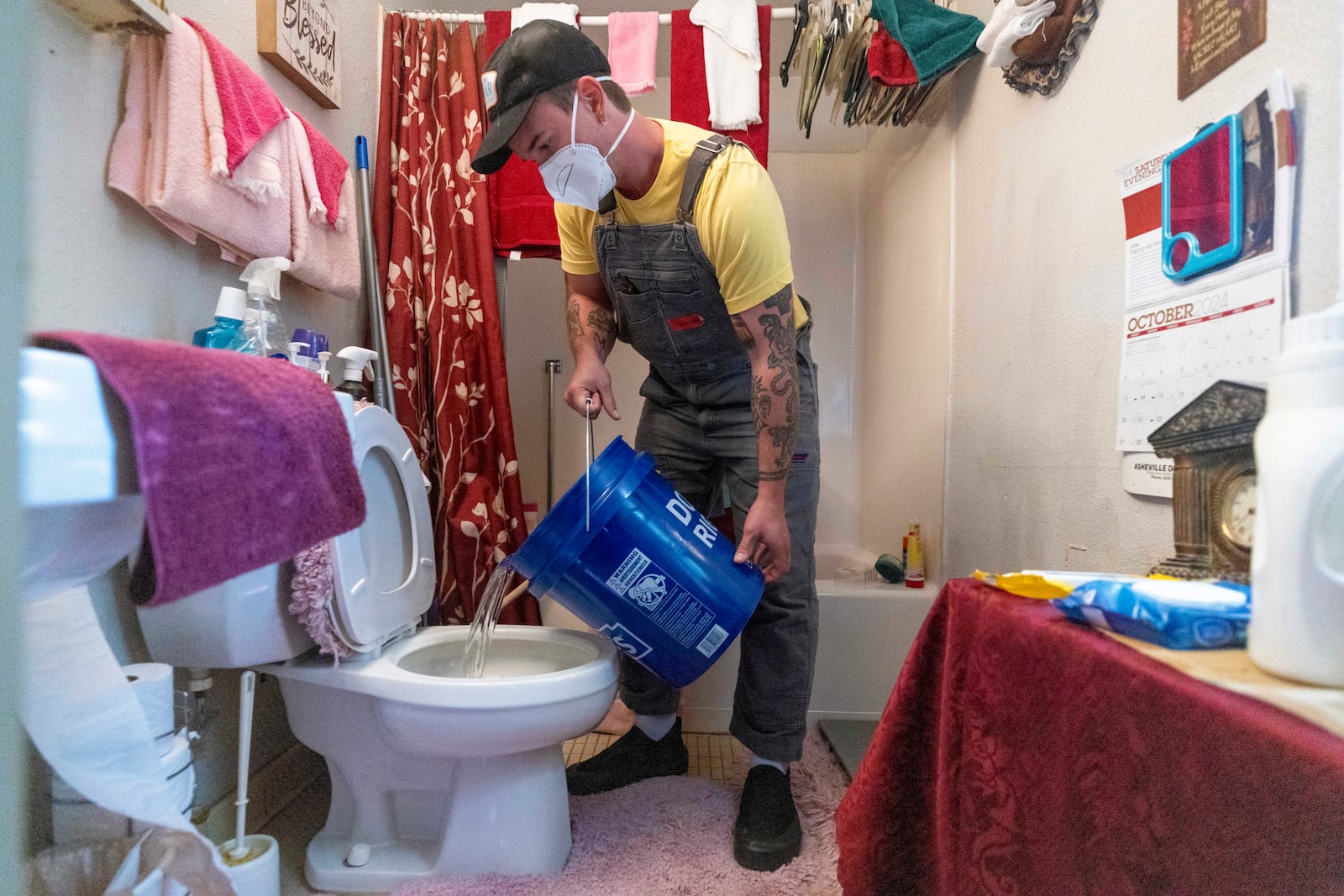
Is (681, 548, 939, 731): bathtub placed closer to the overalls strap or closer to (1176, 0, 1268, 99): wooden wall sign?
the overalls strap

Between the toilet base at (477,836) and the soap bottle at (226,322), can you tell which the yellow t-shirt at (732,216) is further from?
the toilet base at (477,836)

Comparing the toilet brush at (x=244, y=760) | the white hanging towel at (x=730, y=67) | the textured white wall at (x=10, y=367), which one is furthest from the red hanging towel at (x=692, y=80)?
the textured white wall at (x=10, y=367)

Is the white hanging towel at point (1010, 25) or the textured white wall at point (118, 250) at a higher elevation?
the white hanging towel at point (1010, 25)

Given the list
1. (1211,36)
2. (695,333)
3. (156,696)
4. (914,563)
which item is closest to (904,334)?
(914,563)

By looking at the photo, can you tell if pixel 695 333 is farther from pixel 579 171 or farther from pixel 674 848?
pixel 674 848

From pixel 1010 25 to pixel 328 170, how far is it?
1175 millimetres

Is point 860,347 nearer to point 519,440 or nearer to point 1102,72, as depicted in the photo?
point 519,440

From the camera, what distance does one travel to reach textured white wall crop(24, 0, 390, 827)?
69 cm

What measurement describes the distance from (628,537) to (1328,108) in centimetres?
85

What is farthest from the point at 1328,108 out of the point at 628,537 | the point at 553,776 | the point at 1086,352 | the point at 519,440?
the point at 519,440

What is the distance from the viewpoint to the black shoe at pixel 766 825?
1063 mm

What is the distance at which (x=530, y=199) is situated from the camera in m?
1.56

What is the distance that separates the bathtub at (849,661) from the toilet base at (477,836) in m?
0.55

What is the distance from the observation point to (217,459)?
329 mm
